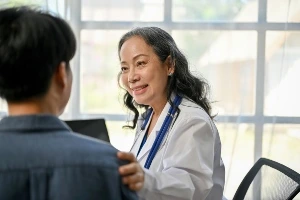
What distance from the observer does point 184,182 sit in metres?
1.28

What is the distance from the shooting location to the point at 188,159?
4.41 feet

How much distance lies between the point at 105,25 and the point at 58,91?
6.21 ft

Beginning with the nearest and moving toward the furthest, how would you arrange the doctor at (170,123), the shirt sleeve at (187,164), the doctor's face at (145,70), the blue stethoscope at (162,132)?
the shirt sleeve at (187,164) < the doctor at (170,123) < the blue stethoscope at (162,132) < the doctor's face at (145,70)

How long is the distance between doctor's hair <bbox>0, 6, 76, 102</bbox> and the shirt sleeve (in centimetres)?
51

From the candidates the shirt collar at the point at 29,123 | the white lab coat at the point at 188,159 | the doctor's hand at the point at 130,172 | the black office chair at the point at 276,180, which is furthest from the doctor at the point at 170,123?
the shirt collar at the point at 29,123

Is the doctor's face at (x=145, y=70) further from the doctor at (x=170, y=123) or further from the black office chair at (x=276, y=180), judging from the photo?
the black office chair at (x=276, y=180)

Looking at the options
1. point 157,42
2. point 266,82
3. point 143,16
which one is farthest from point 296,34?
point 157,42

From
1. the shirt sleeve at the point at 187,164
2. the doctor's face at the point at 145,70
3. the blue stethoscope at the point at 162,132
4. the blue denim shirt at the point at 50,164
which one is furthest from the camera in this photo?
the doctor's face at the point at 145,70

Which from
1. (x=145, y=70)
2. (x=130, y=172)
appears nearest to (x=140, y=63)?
(x=145, y=70)

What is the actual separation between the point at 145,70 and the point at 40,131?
0.92 m

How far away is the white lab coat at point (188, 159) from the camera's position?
1.25 meters

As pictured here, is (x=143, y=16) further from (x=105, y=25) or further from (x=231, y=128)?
(x=231, y=128)

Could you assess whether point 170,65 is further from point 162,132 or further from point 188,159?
point 188,159

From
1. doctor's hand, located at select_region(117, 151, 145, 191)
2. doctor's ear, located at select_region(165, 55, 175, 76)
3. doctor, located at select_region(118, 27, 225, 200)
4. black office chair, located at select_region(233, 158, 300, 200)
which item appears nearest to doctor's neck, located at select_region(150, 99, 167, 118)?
doctor, located at select_region(118, 27, 225, 200)
